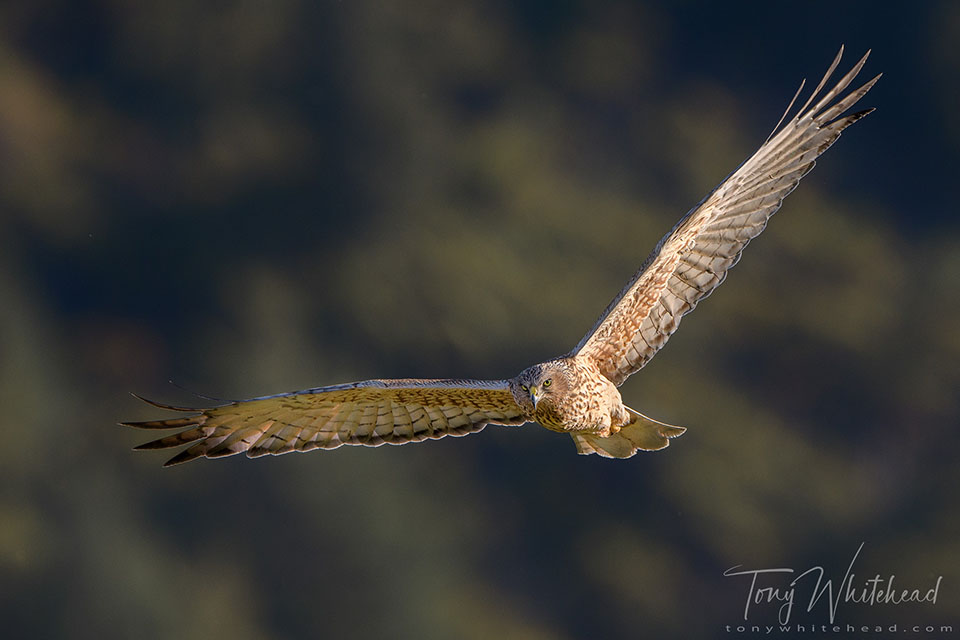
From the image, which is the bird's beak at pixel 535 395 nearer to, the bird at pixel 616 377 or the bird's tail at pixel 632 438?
the bird at pixel 616 377

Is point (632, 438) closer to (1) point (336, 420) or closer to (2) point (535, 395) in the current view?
(2) point (535, 395)

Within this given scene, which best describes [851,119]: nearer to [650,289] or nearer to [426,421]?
[650,289]

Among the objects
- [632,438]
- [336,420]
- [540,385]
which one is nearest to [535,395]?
[540,385]

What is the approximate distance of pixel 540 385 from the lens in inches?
197

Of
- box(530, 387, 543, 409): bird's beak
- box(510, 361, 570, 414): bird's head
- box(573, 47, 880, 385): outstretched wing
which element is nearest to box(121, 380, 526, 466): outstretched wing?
box(510, 361, 570, 414): bird's head

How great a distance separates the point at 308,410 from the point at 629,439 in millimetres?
1559

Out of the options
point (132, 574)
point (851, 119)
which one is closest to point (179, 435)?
point (851, 119)

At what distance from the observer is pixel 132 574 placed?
1209 centimetres

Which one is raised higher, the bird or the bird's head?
the bird

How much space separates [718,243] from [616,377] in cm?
82

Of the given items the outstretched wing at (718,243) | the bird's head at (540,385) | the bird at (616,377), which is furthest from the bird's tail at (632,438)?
the bird's head at (540,385)

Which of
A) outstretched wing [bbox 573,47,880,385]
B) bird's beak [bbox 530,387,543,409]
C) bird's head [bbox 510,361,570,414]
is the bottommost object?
bird's beak [bbox 530,387,543,409]

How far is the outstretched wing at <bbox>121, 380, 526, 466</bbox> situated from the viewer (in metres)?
5.59

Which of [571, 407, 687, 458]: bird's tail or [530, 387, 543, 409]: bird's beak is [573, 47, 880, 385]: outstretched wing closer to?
[571, 407, 687, 458]: bird's tail
